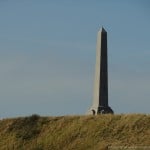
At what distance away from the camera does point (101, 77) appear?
45.4 m

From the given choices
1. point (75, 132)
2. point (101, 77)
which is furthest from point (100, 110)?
point (75, 132)

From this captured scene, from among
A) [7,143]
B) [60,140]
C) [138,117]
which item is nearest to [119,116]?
[138,117]

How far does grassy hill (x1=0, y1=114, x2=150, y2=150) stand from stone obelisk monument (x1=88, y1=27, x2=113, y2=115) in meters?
5.54

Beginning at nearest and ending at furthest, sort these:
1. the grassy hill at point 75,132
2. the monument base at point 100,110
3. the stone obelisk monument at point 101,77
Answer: the grassy hill at point 75,132, the monument base at point 100,110, the stone obelisk monument at point 101,77

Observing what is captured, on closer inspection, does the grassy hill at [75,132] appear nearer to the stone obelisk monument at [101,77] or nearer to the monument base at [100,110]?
the monument base at [100,110]

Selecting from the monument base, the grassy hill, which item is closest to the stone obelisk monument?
the monument base

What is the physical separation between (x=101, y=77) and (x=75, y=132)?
8.29m

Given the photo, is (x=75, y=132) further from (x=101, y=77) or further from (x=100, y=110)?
(x=101, y=77)

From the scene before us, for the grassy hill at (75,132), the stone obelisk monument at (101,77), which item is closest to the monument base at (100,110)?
the stone obelisk monument at (101,77)

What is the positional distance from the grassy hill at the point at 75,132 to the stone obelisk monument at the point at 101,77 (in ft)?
18.2

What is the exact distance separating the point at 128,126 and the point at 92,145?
256 centimetres

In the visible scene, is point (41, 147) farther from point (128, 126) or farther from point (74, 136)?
point (128, 126)

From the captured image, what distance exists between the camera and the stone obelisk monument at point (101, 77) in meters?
45.3

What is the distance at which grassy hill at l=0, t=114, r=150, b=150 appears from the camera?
117 feet
